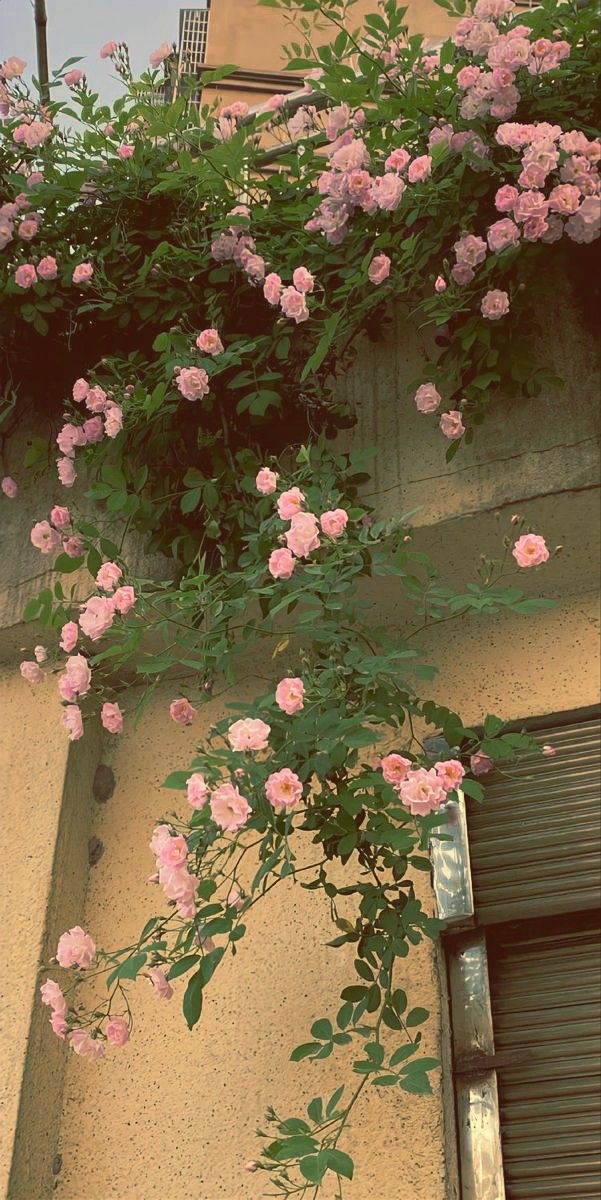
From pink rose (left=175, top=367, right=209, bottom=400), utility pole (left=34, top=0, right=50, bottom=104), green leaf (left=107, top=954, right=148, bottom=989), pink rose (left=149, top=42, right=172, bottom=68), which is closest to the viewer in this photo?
green leaf (left=107, top=954, right=148, bottom=989)

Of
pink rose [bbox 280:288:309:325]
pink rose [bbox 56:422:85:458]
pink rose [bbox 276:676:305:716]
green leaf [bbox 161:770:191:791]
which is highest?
pink rose [bbox 280:288:309:325]

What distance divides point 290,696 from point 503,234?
0.92 m

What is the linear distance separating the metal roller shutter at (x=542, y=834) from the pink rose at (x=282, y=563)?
486 millimetres

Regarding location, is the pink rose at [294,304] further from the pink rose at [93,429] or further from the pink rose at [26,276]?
the pink rose at [26,276]

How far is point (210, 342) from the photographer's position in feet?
7.18

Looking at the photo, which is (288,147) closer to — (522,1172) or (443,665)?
(443,665)

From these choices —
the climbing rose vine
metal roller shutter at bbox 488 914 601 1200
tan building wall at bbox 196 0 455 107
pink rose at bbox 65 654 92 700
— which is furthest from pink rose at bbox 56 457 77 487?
tan building wall at bbox 196 0 455 107

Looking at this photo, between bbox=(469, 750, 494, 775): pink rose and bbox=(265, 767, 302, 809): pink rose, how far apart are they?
0.42 meters

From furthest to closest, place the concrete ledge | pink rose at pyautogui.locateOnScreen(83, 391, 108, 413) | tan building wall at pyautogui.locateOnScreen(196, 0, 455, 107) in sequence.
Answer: tan building wall at pyautogui.locateOnScreen(196, 0, 455, 107)
pink rose at pyautogui.locateOnScreen(83, 391, 108, 413)
the concrete ledge

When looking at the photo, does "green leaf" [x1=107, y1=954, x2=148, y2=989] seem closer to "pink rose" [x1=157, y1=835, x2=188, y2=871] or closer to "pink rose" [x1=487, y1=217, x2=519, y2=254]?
"pink rose" [x1=157, y1=835, x2=188, y2=871]

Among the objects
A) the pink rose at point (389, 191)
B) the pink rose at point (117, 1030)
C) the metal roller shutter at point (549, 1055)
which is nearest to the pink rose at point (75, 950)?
the pink rose at point (117, 1030)

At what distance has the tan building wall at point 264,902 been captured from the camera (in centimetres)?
190

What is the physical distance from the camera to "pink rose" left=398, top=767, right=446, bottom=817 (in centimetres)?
162

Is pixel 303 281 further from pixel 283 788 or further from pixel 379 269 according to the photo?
pixel 283 788
